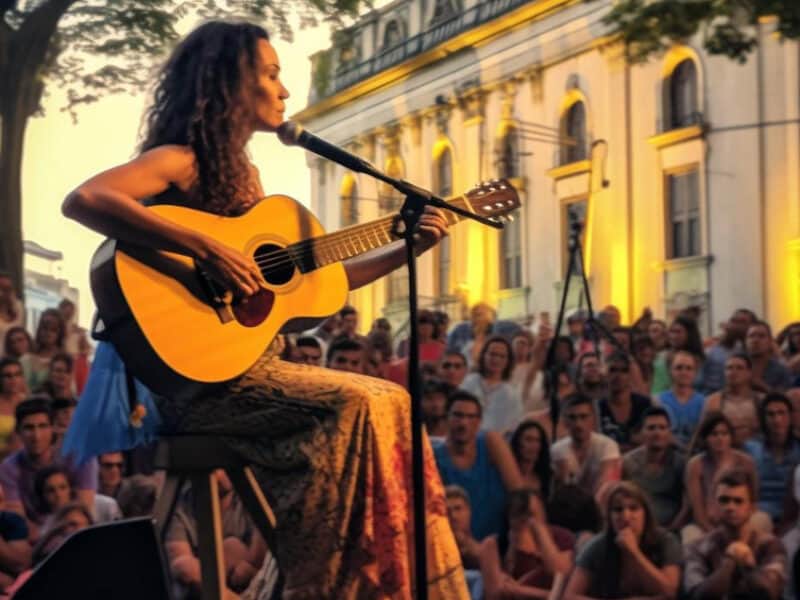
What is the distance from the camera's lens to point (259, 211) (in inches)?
144

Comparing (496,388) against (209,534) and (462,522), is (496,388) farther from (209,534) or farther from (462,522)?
(209,534)

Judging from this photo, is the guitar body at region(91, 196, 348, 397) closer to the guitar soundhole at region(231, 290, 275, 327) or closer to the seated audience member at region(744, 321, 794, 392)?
the guitar soundhole at region(231, 290, 275, 327)

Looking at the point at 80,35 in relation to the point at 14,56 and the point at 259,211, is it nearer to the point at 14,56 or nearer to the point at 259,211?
the point at 14,56

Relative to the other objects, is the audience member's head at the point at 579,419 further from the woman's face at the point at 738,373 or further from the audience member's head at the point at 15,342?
the audience member's head at the point at 15,342

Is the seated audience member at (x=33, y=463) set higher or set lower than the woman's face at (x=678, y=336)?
lower

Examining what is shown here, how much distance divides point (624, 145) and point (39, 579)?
747 inches

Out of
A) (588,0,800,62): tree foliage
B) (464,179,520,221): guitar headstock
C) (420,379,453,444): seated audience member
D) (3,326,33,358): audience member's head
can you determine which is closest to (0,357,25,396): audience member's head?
(3,326,33,358): audience member's head

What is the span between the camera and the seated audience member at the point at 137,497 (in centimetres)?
646

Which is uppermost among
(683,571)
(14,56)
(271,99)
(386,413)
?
(14,56)

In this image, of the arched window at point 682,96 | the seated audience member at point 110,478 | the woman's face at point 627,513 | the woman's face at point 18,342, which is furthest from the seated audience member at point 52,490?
the arched window at point 682,96

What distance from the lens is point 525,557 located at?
6.67m

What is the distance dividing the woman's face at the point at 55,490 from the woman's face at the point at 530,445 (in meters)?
2.13

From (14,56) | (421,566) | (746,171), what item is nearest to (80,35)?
(14,56)

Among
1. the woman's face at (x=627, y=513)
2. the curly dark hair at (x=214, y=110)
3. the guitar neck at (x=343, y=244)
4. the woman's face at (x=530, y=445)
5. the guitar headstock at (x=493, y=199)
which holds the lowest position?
the woman's face at (x=627, y=513)
